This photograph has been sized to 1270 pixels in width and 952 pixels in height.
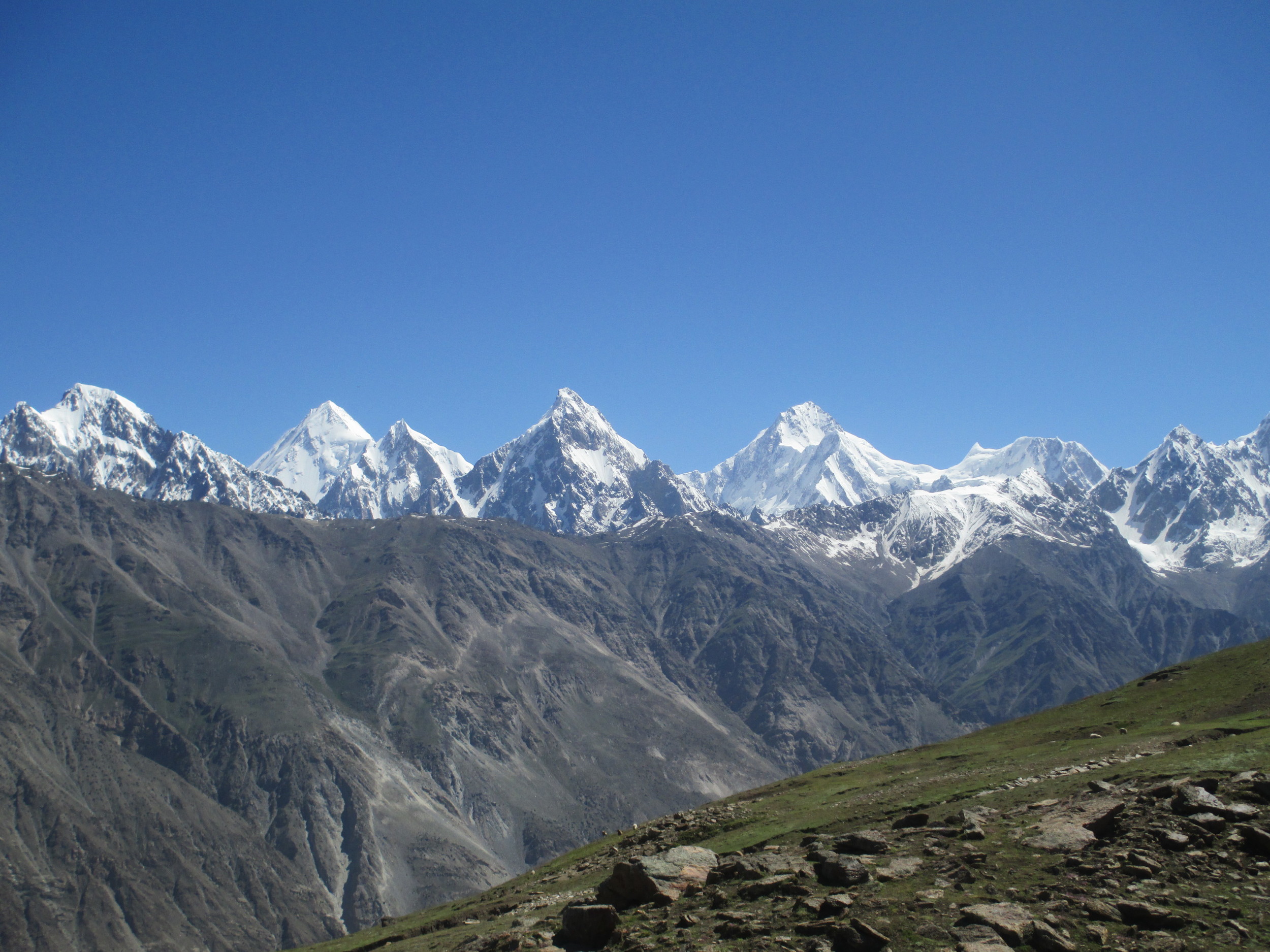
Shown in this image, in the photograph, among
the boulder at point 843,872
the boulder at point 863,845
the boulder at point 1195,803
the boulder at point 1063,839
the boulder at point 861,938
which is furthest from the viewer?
the boulder at point 863,845

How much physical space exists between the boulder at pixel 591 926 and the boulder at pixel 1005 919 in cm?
1027

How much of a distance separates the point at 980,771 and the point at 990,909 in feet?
110

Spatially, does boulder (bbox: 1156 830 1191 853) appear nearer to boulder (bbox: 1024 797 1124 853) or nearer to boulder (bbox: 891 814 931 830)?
boulder (bbox: 1024 797 1124 853)

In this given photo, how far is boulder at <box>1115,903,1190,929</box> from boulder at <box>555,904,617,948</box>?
46.7 feet

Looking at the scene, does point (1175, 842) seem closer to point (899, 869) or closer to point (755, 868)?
point (899, 869)

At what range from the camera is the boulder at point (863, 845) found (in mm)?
33594

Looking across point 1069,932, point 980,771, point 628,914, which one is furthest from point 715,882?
point 980,771

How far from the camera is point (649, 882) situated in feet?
102

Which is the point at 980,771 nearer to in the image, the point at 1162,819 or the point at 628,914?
the point at 1162,819

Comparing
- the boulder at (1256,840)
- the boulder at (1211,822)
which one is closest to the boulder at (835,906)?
the boulder at (1211,822)

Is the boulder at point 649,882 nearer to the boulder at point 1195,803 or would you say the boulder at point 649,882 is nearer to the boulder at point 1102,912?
the boulder at point 1102,912

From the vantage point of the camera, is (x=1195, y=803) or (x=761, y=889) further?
(x=1195, y=803)

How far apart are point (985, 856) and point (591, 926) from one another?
12951mm

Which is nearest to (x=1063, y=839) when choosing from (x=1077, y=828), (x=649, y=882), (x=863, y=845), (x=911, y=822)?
(x=1077, y=828)
